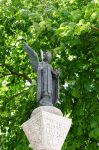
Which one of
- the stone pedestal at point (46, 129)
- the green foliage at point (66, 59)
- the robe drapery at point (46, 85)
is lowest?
the stone pedestal at point (46, 129)

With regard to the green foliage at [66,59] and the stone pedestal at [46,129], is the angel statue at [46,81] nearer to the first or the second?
the stone pedestal at [46,129]

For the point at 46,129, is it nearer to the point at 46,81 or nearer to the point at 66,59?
the point at 46,81

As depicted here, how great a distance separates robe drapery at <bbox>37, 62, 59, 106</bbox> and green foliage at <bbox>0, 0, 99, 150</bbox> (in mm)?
1875

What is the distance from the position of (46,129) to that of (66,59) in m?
4.07

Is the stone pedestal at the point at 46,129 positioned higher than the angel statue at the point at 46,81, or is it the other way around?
the angel statue at the point at 46,81

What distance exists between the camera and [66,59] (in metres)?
10.5

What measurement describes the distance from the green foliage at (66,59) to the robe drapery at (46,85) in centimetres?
187

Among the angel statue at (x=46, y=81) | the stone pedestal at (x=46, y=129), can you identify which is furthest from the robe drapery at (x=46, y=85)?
the stone pedestal at (x=46, y=129)

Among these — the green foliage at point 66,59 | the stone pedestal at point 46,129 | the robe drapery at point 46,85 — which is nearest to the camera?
the stone pedestal at point 46,129

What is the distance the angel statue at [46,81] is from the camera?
716 centimetres

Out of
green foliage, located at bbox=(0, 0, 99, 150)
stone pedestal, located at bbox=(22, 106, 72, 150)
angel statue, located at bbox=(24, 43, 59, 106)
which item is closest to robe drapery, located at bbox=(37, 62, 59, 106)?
angel statue, located at bbox=(24, 43, 59, 106)

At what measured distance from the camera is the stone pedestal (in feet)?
21.5

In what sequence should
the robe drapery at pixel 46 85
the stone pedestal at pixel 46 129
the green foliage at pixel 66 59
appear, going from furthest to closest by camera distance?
the green foliage at pixel 66 59 < the robe drapery at pixel 46 85 < the stone pedestal at pixel 46 129

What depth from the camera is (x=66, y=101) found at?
1032 cm
